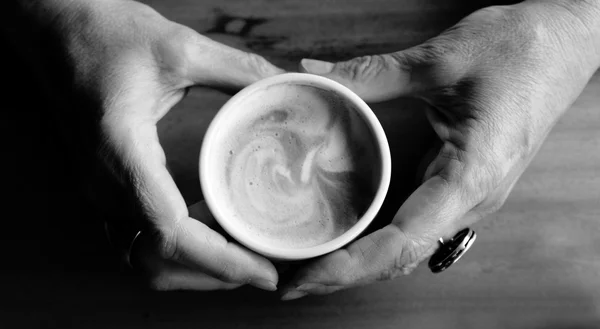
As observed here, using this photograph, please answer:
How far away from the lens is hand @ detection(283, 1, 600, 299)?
2.20 feet

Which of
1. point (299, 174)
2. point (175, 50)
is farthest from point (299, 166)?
point (175, 50)

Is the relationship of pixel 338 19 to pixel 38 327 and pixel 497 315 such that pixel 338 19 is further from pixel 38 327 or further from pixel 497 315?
pixel 38 327

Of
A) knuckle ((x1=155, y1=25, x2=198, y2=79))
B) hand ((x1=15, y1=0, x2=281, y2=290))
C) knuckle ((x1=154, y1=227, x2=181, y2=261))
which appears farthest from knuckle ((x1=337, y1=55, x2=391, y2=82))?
knuckle ((x1=154, y1=227, x2=181, y2=261))

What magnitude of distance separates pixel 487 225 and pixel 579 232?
5.8 inches

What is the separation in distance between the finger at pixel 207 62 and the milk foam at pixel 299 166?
0.20 feet

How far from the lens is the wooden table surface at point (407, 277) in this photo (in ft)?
2.69

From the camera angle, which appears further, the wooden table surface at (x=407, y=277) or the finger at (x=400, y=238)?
the wooden table surface at (x=407, y=277)

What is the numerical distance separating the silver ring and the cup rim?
0.59 feet

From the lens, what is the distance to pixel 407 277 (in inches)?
32.8

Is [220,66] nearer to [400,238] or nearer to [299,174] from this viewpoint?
[299,174]

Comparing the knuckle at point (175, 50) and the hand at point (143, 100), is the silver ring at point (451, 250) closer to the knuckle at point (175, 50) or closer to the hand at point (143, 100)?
the hand at point (143, 100)

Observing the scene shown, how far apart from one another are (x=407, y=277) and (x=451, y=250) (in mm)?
130

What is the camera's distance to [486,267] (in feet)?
2.73

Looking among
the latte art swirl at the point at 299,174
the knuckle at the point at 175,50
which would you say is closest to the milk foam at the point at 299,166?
the latte art swirl at the point at 299,174
